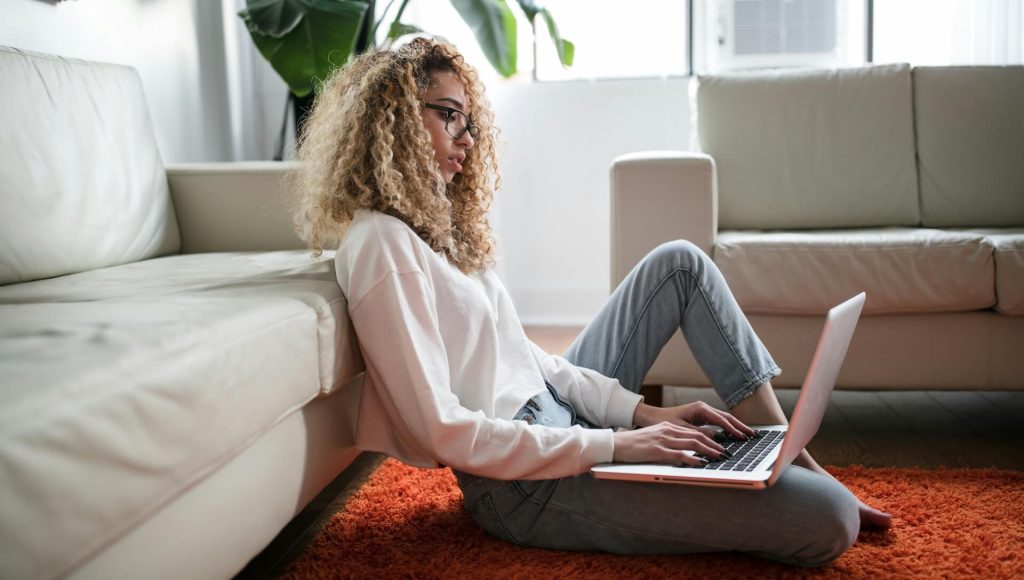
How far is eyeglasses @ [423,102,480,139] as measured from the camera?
4.23 feet

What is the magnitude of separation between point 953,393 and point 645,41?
6.24 feet

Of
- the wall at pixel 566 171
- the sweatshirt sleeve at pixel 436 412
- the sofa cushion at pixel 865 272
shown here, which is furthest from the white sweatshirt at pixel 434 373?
the wall at pixel 566 171

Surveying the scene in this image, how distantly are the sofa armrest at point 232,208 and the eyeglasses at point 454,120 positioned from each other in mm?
859

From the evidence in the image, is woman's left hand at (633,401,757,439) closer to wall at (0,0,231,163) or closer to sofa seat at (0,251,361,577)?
sofa seat at (0,251,361,577)

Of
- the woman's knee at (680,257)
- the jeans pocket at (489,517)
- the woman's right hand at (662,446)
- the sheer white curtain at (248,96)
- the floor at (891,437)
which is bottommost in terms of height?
the floor at (891,437)

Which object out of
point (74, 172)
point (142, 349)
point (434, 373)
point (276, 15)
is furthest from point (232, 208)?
point (142, 349)

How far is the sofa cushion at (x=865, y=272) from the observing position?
1.88 m

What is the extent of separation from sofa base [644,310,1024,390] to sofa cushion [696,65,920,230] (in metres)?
0.55

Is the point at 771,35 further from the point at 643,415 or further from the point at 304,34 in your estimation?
the point at 643,415

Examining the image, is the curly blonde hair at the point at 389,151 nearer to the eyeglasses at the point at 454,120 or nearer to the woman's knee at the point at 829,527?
the eyeglasses at the point at 454,120

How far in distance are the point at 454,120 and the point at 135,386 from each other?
27.2 inches

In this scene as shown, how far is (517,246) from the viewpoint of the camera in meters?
3.67

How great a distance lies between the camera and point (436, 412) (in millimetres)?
1075

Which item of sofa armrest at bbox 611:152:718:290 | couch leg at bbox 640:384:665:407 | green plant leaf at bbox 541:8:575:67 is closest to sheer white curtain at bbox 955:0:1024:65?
green plant leaf at bbox 541:8:575:67
